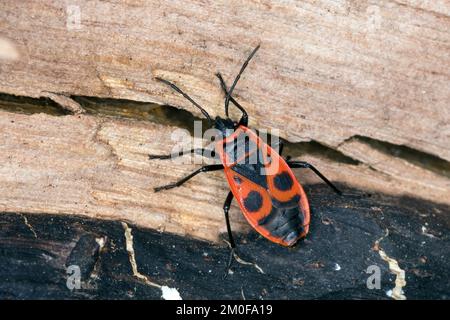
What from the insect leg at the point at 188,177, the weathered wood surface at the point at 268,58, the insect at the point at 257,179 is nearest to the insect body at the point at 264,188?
the insect at the point at 257,179

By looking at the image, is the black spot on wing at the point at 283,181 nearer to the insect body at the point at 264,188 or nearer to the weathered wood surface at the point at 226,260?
the insect body at the point at 264,188

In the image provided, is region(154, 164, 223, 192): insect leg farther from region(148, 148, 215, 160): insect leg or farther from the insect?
region(148, 148, 215, 160): insect leg

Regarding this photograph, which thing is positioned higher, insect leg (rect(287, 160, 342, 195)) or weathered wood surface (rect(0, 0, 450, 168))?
weathered wood surface (rect(0, 0, 450, 168))

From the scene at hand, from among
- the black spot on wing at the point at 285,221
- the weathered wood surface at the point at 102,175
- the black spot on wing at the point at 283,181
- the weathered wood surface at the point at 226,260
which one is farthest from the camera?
the black spot on wing at the point at 283,181

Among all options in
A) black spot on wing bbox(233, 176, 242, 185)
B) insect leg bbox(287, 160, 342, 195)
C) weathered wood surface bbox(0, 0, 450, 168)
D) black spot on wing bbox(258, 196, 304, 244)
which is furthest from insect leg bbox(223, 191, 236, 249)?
weathered wood surface bbox(0, 0, 450, 168)

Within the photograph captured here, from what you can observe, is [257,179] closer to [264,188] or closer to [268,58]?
[264,188]

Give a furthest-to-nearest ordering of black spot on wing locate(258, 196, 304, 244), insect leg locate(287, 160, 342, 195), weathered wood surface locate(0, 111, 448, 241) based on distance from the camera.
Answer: insect leg locate(287, 160, 342, 195)
weathered wood surface locate(0, 111, 448, 241)
black spot on wing locate(258, 196, 304, 244)
